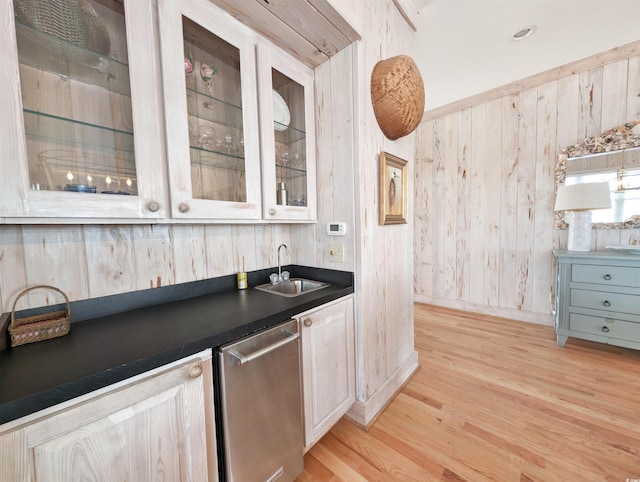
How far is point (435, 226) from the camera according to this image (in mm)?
3566

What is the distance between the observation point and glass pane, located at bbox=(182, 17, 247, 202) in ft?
3.67

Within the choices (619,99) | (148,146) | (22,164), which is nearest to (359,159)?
(148,146)

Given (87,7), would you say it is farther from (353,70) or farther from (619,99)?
(619,99)

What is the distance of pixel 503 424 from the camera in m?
1.52

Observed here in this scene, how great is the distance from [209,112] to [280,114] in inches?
17.1

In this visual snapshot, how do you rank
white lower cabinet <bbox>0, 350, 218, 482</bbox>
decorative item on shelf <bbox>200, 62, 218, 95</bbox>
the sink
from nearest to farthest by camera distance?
white lower cabinet <bbox>0, 350, 218, 482</bbox>
decorative item on shelf <bbox>200, 62, 218, 95</bbox>
the sink

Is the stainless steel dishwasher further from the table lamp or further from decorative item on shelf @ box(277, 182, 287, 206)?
the table lamp

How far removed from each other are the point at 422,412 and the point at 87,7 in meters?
2.64

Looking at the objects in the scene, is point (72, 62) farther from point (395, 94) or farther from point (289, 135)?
point (395, 94)

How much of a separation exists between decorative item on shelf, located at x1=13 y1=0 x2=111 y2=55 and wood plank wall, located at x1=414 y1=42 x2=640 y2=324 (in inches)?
141

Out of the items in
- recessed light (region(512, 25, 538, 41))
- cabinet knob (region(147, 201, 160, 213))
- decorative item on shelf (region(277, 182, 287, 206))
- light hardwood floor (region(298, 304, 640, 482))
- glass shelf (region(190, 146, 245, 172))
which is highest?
recessed light (region(512, 25, 538, 41))

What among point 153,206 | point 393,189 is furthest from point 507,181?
point 153,206

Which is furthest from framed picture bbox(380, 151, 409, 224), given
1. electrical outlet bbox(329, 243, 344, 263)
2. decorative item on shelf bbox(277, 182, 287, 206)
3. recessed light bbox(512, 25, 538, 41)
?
recessed light bbox(512, 25, 538, 41)

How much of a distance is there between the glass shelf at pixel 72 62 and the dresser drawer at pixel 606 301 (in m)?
3.59
